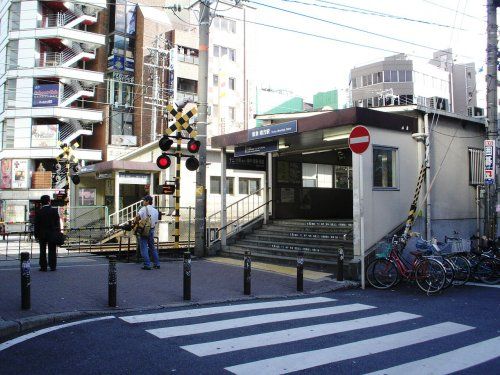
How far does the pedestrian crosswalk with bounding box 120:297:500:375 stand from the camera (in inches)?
205

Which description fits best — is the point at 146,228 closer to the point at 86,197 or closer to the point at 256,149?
the point at 256,149

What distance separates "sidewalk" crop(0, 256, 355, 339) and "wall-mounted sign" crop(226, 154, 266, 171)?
13.0 feet

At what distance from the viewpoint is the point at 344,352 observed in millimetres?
5602

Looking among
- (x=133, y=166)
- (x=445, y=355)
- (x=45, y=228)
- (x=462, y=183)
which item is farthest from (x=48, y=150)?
(x=445, y=355)

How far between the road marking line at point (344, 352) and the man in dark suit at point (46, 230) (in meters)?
7.83

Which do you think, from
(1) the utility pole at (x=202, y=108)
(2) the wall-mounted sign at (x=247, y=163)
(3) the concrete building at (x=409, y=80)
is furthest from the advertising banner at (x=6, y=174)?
(3) the concrete building at (x=409, y=80)

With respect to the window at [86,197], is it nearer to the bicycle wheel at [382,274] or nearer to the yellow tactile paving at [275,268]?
the yellow tactile paving at [275,268]

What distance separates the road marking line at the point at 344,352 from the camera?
4988 millimetres

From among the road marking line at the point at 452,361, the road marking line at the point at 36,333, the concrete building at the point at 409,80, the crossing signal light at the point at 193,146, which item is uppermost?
the concrete building at the point at 409,80

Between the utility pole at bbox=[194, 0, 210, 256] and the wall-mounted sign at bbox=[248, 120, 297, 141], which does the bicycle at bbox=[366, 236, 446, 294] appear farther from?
the utility pole at bbox=[194, 0, 210, 256]

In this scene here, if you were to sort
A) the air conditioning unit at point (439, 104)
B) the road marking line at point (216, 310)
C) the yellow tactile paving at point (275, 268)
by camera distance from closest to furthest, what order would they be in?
the road marking line at point (216, 310)
the yellow tactile paving at point (275, 268)
the air conditioning unit at point (439, 104)

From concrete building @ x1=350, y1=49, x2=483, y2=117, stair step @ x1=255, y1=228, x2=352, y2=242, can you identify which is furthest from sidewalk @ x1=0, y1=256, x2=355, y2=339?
concrete building @ x1=350, y1=49, x2=483, y2=117

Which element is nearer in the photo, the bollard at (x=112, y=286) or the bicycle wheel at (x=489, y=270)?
the bollard at (x=112, y=286)

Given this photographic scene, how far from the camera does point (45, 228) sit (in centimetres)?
1130
